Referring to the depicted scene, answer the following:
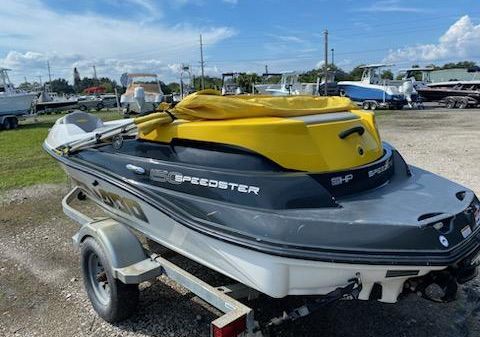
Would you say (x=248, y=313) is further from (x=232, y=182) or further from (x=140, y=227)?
(x=140, y=227)

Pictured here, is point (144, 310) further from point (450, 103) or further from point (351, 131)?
point (450, 103)

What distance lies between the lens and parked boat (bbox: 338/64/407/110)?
22828 mm

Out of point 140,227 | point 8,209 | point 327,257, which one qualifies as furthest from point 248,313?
point 8,209

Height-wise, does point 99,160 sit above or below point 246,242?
above

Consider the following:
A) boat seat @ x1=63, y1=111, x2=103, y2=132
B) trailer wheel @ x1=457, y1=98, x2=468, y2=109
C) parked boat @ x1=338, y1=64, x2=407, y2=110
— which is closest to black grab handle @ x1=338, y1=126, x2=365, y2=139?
boat seat @ x1=63, y1=111, x2=103, y2=132

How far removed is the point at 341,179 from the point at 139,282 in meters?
1.39

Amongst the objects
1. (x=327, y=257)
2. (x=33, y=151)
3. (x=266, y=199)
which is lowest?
(x=33, y=151)

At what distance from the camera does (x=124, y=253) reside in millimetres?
2994

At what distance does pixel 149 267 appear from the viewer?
293cm

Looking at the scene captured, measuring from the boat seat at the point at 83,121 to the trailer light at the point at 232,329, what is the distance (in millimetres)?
3147

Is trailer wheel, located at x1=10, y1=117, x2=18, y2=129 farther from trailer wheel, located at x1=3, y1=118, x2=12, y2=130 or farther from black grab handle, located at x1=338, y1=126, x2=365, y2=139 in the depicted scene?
black grab handle, located at x1=338, y1=126, x2=365, y2=139

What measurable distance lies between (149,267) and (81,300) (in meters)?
1.01

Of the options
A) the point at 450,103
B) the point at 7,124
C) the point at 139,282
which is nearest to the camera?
the point at 139,282

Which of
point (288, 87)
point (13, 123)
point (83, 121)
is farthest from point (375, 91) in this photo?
point (83, 121)
